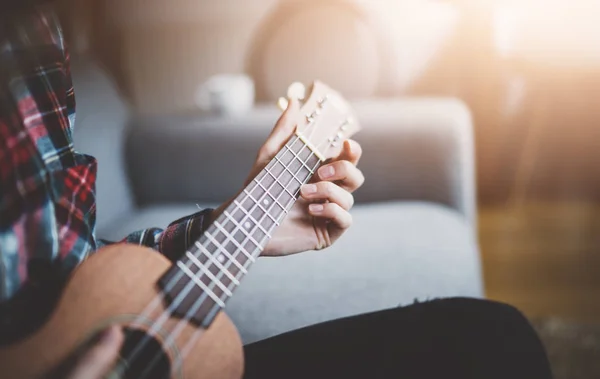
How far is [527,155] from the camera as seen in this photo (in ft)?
5.05

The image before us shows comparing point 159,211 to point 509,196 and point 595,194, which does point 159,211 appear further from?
point 595,194

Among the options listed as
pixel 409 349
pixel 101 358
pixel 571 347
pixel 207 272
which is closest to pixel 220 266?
pixel 207 272

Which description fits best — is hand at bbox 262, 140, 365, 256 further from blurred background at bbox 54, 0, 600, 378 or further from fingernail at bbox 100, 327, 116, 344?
blurred background at bbox 54, 0, 600, 378

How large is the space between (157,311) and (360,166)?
68cm

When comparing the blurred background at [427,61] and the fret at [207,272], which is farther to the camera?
the blurred background at [427,61]

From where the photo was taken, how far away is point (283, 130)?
612mm

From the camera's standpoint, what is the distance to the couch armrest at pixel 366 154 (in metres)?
1.06

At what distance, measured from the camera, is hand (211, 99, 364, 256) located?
585 mm

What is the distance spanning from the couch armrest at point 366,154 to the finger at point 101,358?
682 mm

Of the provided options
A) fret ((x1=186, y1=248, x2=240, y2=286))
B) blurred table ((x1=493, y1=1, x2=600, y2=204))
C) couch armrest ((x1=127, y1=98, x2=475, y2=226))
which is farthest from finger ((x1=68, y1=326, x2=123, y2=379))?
blurred table ((x1=493, y1=1, x2=600, y2=204))

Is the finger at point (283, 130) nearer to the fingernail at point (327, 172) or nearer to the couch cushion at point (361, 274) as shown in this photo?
the fingernail at point (327, 172)

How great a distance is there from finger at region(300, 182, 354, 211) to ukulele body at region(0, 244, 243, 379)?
6.5 inches

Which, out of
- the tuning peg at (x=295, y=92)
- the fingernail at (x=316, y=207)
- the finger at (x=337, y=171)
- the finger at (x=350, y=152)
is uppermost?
the tuning peg at (x=295, y=92)

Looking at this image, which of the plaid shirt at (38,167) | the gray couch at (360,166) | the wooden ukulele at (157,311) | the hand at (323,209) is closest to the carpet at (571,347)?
the gray couch at (360,166)
